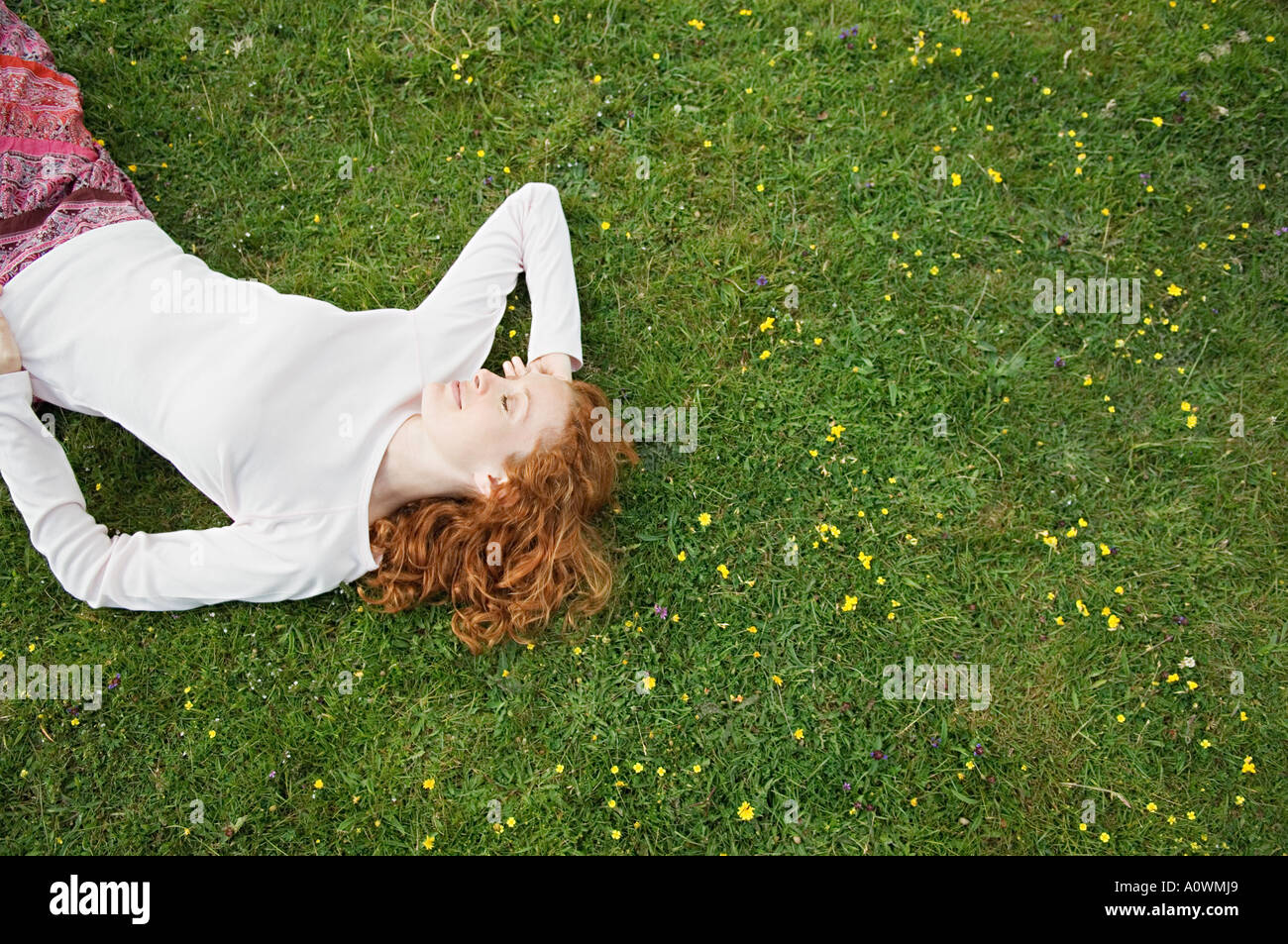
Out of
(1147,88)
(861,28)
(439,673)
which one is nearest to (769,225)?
(861,28)

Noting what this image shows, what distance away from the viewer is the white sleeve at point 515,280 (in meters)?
4.00

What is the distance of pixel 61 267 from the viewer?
12.3 feet

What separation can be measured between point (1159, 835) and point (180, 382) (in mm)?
5180

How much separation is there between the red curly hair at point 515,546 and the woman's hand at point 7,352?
1763mm

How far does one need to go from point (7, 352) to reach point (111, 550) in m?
1.00

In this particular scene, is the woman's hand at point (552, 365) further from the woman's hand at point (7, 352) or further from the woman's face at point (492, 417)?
the woman's hand at point (7, 352)

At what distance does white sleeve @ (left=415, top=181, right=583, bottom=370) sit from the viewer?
157 inches

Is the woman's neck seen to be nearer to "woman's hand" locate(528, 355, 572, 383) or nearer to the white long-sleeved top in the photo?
the white long-sleeved top

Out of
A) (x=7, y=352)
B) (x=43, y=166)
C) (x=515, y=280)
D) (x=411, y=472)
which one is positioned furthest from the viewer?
(x=515, y=280)

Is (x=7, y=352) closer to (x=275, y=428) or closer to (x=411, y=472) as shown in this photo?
(x=275, y=428)

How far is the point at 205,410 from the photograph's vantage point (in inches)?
141

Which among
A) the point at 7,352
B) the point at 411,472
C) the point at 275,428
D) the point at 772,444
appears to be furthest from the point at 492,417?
the point at 7,352

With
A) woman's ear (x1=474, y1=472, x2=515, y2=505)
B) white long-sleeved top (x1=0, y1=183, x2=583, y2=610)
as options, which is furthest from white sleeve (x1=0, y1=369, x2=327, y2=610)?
woman's ear (x1=474, y1=472, x2=515, y2=505)

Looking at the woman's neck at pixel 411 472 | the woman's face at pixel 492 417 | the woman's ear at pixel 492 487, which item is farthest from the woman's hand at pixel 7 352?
the woman's ear at pixel 492 487
